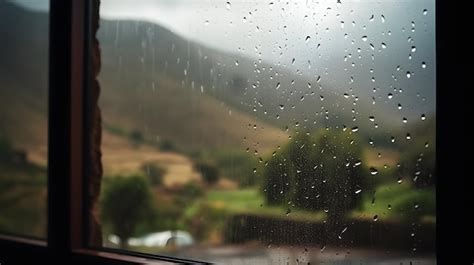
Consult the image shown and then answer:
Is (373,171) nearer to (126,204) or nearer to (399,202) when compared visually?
(399,202)

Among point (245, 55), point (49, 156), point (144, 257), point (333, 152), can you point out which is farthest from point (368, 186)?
point (49, 156)

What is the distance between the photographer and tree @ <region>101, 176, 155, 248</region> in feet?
6.17

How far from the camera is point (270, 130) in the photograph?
1.42m

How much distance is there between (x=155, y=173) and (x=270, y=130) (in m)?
0.59

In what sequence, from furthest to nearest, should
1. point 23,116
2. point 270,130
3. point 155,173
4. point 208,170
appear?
point 23,116 → point 155,173 → point 208,170 → point 270,130

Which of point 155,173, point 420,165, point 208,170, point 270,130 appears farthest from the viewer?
point 155,173

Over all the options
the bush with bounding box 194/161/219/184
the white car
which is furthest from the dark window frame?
the bush with bounding box 194/161/219/184

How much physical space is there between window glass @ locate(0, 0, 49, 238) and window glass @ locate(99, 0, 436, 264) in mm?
394

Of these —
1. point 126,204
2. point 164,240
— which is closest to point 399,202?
point 164,240

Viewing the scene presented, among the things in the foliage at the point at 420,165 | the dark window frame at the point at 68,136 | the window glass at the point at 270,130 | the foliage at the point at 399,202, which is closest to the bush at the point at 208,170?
the window glass at the point at 270,130

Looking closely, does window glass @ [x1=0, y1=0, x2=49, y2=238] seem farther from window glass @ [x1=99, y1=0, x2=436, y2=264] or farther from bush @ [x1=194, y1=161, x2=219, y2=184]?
bush @ [x1=194, y1=161, x2=219, y2=184]

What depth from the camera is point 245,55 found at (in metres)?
1.49

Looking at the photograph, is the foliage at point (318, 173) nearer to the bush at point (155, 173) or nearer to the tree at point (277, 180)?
the tree at point (277, 180)

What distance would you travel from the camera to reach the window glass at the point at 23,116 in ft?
7.20
